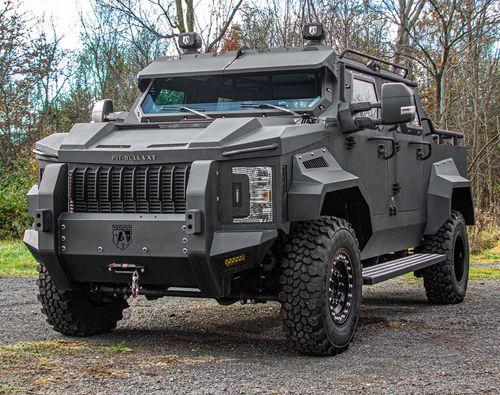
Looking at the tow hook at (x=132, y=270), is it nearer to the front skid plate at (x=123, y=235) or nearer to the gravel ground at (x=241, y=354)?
the front skid plate at (x=123, y=235)

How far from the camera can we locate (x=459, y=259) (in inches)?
362

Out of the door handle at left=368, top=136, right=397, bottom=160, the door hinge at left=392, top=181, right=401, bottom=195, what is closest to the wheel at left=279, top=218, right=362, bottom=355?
the door handle at left=368, top=136, right=397, bottom=160

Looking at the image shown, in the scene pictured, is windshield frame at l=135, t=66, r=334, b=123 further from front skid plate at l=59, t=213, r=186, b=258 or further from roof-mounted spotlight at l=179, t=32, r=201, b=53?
front skid plate at l=59, t=213, r=186, b=258

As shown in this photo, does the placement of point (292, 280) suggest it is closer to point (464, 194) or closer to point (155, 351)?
point (155, 351)

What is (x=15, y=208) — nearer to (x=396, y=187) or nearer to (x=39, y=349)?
(x=396, y=187)

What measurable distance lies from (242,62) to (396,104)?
1.53 meters

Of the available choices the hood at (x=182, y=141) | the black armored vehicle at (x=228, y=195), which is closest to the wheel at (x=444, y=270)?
the black armored vehicle at (x=228, y=195)

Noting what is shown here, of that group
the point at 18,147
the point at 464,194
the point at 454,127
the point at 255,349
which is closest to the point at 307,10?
the point at 454,127

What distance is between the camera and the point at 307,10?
16312 mm

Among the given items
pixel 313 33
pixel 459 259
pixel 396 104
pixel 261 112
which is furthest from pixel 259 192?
pixel 459 259

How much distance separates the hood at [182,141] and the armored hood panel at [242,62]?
28.3 inches

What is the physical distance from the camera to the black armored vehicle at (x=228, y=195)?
5.50 m

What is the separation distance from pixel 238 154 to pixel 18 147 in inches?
706

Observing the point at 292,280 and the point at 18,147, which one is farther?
the point at 18,147
